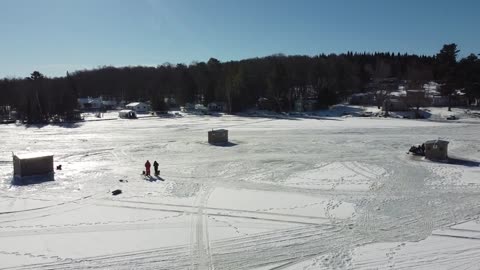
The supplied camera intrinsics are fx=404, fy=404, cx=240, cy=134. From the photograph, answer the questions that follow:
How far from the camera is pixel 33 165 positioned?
22578mm

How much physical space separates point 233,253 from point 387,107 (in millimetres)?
57093

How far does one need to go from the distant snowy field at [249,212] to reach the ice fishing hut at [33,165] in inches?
31.2

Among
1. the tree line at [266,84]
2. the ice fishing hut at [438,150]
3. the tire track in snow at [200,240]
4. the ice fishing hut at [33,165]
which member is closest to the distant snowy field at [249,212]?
the tire track in snow at [200,240]

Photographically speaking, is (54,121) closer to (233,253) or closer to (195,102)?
(195,102)

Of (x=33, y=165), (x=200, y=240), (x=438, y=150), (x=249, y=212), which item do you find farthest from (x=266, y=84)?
(x=200, y=240)

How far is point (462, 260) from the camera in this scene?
36.3 feet

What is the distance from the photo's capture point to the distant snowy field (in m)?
11.5

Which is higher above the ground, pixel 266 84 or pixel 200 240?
pixel 266 84

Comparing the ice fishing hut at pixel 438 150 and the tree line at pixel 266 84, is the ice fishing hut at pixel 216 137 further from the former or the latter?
the tree line at pixel 266 84

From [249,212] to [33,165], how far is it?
1382 cm

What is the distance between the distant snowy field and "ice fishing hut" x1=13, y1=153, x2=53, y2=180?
79 centimetres

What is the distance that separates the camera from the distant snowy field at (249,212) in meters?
11.5

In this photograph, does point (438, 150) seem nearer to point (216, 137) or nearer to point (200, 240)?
point (216, 137)

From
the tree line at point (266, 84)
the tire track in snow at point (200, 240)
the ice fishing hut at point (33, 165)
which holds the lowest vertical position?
the tire track in snow at point (200, 240)
